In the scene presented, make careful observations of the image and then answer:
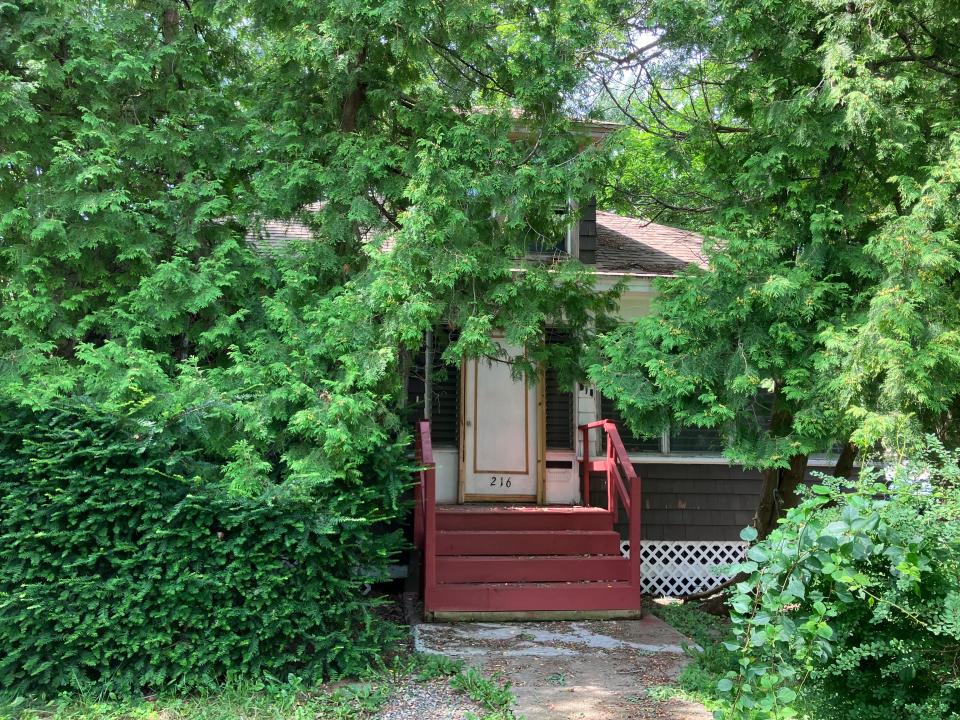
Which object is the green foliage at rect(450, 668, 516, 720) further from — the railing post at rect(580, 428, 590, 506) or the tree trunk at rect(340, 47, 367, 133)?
the tree trunk at rect(340, 47, 367, 133)

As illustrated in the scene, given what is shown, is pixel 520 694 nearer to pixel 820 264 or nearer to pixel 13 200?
pixel 820 264

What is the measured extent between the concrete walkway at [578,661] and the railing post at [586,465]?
1.84m

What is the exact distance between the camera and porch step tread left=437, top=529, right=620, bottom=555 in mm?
7457

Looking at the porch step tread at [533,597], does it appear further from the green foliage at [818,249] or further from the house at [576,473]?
the green foliage at [818,249]

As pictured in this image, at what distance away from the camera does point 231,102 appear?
6652mm

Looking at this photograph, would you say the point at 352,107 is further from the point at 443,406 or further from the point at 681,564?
the point at 681,564

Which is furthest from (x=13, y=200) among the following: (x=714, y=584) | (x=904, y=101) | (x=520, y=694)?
(x=714, y=584)

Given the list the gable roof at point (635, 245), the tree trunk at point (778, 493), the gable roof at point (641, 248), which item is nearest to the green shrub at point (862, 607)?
the tree trunk at point (778, 493)

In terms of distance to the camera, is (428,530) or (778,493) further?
(778,493)

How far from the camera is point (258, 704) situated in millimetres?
4863

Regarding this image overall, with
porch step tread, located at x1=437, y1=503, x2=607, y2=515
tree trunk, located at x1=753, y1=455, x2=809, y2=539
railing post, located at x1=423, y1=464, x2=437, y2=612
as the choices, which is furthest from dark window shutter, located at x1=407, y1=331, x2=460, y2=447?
tree trunk, located at x1=753, y1=455, x2=809, y2=539

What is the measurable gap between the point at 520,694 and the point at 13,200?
503 cm

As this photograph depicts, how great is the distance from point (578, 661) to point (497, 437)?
362 centimetres

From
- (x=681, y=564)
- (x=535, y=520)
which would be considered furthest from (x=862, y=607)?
(x=681, y=564)
